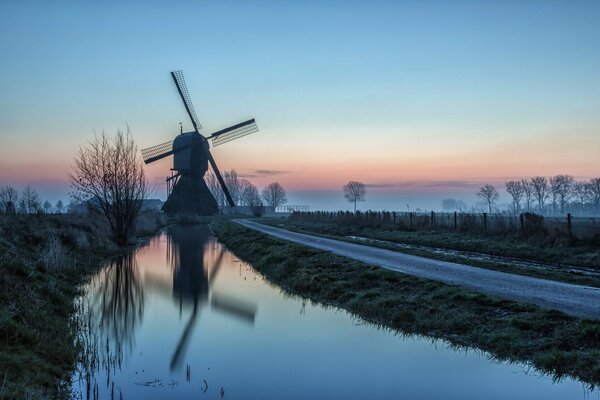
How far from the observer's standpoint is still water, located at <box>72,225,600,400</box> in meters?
7.50

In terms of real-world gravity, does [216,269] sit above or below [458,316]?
below

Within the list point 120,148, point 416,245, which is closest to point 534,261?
point 416,245

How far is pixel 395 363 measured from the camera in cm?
873

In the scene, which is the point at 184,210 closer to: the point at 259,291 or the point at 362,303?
the point at 259,291

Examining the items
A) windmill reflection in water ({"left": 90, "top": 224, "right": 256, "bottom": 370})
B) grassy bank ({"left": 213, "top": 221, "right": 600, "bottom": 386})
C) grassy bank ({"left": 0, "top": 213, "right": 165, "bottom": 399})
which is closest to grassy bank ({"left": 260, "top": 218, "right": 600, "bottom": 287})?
grassy bank ({"left": 213, "top": 221, "right": 600, "bottom": 386})

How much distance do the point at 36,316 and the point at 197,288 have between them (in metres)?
8.13

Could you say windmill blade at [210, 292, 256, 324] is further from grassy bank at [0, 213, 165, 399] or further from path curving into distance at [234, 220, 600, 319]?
path curving into distance at [234, 220, 600, 319]

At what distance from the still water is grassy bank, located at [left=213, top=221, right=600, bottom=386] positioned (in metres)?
0.43

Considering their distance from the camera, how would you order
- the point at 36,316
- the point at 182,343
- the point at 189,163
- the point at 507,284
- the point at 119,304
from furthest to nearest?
the point at 189,163, the point at 119,304, the point at 507,284, the point at 182,343, the point at 36,316

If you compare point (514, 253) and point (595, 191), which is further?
point (595, 191)

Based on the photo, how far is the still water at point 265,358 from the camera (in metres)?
7.50

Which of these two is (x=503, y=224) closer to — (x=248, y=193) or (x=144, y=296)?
(x=144, y=296)

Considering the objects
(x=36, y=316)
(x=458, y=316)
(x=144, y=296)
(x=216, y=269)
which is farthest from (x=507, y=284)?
(x=216, y=269)

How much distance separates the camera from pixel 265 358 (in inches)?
366
